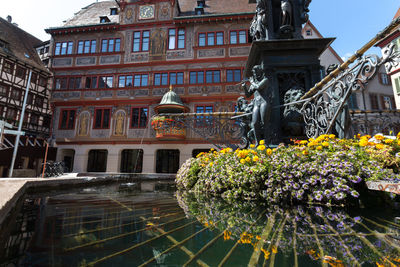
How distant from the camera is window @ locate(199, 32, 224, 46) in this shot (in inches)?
684

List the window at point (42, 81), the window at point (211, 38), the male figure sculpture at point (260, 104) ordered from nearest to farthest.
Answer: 1. the male figure sculpture at point (260, 104)
2. the window at point (211, 38)
3. the window at point (42, 81)

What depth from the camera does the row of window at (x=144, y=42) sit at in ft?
56.6

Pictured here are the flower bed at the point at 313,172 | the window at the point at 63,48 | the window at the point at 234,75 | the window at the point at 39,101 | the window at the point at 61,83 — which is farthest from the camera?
the window at the point at 39,101

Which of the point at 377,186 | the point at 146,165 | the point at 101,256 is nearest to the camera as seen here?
the point at 101,256

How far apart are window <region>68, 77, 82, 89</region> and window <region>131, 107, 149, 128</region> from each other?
240 inches

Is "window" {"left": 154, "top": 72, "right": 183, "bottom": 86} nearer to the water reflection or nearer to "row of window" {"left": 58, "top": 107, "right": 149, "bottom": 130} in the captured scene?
"row of window" {"left": 58, "top": 107, "right": 149, "bottom": 130}

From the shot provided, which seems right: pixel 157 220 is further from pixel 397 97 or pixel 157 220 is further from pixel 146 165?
pixel 397 97

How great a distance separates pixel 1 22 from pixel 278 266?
120 feet

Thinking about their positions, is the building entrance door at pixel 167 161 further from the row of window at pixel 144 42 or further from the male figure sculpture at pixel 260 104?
the male figure sculpture at pixel 260 104

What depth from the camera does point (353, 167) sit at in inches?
94.2

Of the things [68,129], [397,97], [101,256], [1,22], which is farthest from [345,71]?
[1,22]

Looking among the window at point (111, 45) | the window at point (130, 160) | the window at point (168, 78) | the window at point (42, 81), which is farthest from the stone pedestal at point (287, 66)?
the window at point (42, 81)

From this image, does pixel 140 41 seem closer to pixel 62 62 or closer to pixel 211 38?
pixel 211 38

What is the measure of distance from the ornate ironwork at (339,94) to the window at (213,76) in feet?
43.9
